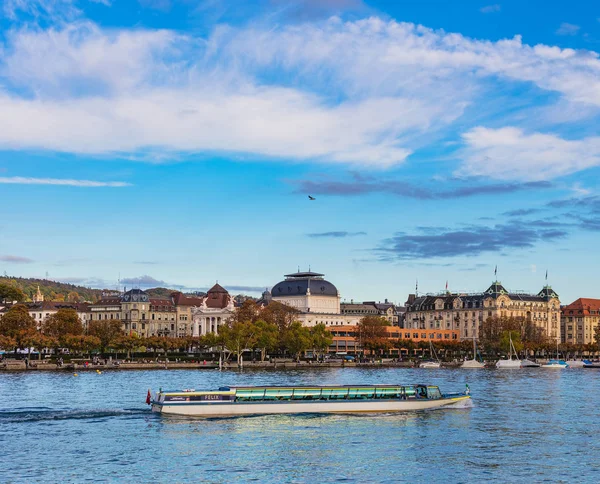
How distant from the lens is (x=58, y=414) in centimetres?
8931

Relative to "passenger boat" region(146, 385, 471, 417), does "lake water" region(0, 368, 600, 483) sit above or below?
below

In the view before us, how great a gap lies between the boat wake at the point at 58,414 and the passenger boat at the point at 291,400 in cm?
287

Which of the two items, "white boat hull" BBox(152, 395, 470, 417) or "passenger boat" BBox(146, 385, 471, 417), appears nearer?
"white boat hull" BBox(152, 395, 470, 417)

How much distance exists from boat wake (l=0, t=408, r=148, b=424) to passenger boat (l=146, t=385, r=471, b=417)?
9.43 feet

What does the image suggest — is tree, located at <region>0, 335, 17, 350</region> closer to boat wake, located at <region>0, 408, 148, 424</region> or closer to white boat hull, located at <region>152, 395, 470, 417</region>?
boat wake, located at <region>0, 408, 148, 424</region>

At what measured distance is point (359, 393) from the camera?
9356 cm

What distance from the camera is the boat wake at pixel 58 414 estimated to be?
86688 mm

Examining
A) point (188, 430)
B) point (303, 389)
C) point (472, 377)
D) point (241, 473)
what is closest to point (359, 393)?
point (303, 389)

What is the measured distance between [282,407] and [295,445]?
18306mm

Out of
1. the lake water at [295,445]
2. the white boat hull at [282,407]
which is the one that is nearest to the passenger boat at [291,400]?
the white boat hull at [282,407]

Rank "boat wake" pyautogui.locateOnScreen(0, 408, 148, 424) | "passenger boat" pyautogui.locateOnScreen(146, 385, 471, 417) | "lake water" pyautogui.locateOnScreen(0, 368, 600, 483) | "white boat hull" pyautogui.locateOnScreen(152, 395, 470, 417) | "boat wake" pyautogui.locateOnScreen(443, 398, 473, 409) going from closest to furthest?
"lake water" pyautogui.locateOnScreen(0, 368, 600, 483), "boat wake" pyautogui.locateOnScreen(0, 408, 148, 424), "white boat hull" pyautogui.locateOnScreen(152, 395, 470, 417), "passenger boat" pyautogui.locateOnScreen(146, 385, 471, 417), "boat wake" pyautogui.locateOnScreen(443, 398, 473, 409)

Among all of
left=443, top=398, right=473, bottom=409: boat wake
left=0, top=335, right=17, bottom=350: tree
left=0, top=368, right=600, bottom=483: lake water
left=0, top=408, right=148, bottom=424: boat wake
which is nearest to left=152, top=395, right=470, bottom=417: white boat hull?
left=0, top=368, right=600, bottom=483: lake water

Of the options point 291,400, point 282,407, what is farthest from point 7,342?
point 291,400

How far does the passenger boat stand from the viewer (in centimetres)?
8888
